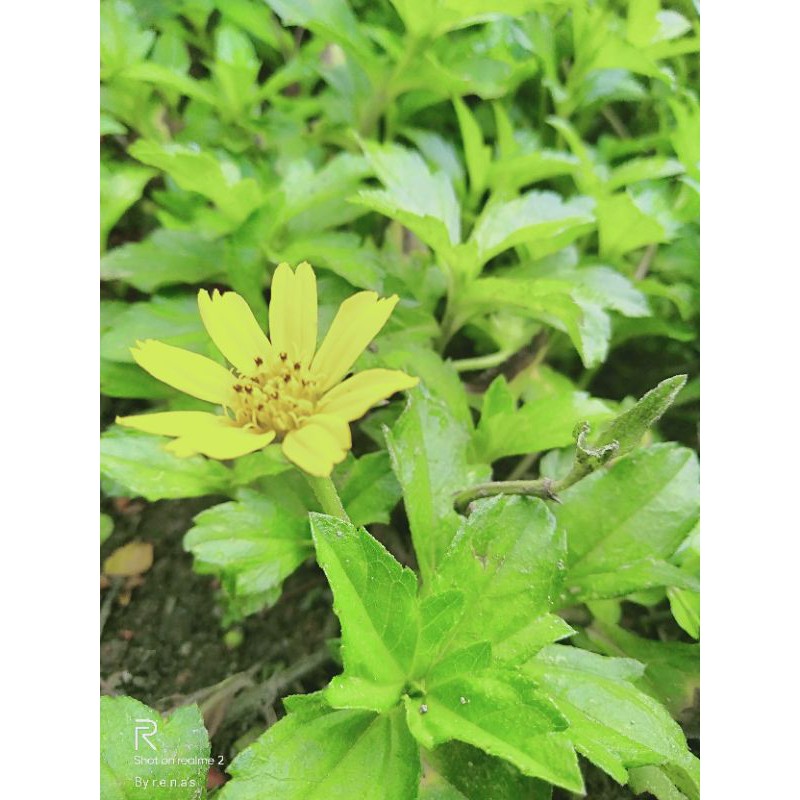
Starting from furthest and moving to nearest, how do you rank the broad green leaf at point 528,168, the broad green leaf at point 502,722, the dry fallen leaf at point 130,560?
the broad green leaf at point 528,168 < the dry fallen leaf at point 130,560 < the broad green leaf at point 502,722

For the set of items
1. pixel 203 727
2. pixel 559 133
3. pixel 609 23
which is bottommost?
pixel 203 727

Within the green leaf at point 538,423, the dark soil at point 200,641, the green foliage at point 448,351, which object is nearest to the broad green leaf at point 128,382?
the green foliage at point 448,351

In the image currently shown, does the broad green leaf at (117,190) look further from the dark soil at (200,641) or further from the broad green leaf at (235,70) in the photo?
the dark soil at (200,641)

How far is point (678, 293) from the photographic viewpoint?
3.37 ft

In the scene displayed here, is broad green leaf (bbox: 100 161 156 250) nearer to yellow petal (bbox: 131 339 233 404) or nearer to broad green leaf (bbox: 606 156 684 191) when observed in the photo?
yellow petal (bbox: 131 339 233 404)

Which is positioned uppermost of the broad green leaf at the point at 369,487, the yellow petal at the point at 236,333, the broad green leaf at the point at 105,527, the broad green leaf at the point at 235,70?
the broad green leaf at the point at 235,70

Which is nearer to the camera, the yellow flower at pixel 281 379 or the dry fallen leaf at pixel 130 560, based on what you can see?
the yellow flower at pixel 281 379

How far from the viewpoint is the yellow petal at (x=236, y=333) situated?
749 millimetres

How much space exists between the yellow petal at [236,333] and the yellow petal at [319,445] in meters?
0.11

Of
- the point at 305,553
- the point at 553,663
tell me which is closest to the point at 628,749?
the point at 553,663

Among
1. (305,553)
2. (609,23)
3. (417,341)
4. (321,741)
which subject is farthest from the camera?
(609,23)

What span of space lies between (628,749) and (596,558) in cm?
19

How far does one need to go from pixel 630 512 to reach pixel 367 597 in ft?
1.03

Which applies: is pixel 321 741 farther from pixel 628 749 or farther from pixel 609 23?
pixel 609 23
